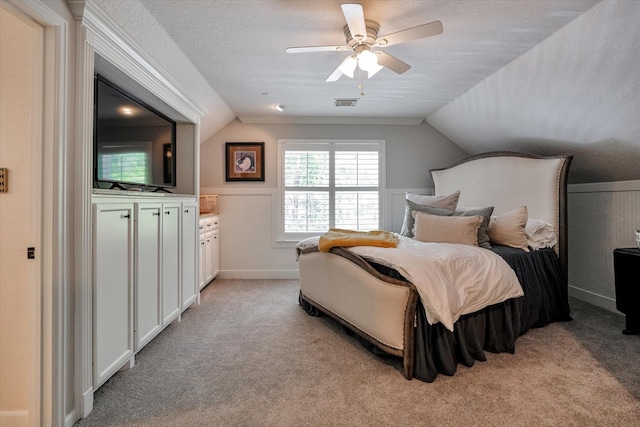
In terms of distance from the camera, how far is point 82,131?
1.56m

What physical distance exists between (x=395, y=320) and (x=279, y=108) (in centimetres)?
303

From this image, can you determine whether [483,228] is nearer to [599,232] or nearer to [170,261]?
[599,232]

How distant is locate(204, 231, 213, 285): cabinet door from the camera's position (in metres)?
3.82

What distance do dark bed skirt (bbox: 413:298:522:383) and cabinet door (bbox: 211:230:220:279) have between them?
298 cm

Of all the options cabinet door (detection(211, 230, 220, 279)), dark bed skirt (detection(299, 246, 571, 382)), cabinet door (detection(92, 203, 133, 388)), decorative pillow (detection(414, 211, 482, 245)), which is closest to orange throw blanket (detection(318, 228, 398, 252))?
dark bed skirt (detection(299, 246, 571, 382))

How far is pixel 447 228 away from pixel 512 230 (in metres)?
0.56

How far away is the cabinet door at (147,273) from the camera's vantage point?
2078 mm

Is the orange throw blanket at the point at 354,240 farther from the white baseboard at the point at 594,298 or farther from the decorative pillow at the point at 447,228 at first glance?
the white baseboard at the point at 594,298

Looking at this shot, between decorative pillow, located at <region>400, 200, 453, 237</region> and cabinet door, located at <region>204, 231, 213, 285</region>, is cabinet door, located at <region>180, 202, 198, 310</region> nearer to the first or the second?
cabinet door, located at <region>204, 231, 213, 285</region>

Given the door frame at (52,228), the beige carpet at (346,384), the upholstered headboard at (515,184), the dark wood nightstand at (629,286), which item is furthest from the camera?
the upholstered headboard at (515,184)

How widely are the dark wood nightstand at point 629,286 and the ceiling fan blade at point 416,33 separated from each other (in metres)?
2.29

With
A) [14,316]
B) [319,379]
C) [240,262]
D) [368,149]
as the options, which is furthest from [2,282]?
[368,149]

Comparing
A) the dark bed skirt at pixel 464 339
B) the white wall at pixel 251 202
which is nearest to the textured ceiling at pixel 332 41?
the white wall at pixel 251 202

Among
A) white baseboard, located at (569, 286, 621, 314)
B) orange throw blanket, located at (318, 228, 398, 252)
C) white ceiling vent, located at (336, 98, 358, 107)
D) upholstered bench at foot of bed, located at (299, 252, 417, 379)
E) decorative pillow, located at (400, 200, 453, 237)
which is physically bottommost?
white baseboard, located at (569, 286, 621, 314)
